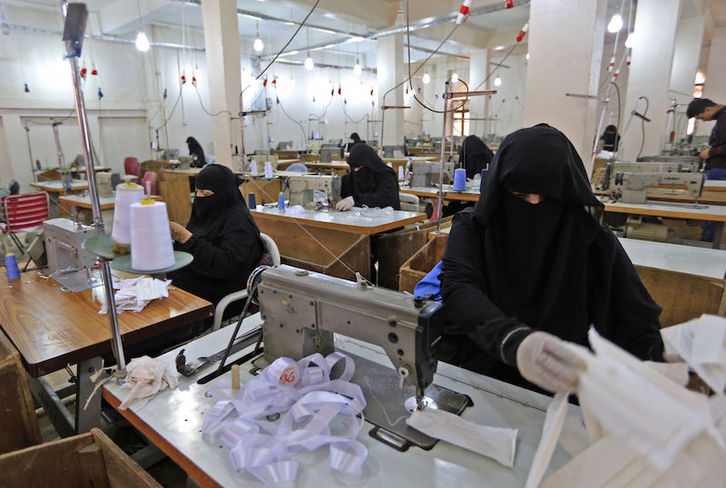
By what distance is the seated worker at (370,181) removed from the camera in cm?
426

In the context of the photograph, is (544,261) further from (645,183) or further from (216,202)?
(645,183)

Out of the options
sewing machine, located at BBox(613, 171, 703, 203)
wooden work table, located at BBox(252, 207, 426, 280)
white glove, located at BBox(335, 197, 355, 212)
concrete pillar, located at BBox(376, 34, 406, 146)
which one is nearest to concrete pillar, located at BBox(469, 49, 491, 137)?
concrete pillar, located at BBox(376, 34, 406, 146)

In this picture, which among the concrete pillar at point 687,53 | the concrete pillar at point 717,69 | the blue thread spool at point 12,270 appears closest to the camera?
the blue thread spool at point 12,270

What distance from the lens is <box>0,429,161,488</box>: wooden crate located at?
44.5 inches

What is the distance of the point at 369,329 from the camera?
116 centimetres

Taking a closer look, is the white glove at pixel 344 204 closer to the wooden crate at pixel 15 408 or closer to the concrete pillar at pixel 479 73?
the wooden crate at pixel 15 408

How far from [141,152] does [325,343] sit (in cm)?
1044

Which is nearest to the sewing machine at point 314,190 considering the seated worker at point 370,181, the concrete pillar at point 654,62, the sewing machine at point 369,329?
the seated worker at point 370,181

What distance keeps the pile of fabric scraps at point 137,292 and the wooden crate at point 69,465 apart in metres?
0.69

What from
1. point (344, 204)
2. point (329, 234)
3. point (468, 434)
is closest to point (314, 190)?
point (344, 204)

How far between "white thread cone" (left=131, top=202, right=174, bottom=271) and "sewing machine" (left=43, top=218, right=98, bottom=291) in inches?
48.7

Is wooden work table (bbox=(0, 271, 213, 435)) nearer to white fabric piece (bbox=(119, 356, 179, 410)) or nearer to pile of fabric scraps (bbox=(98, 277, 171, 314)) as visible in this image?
pile of fabric scraps (bbox=(98, 277, 171, 314))

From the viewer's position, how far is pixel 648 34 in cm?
710

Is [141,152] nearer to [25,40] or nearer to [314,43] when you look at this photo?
[25,40]
